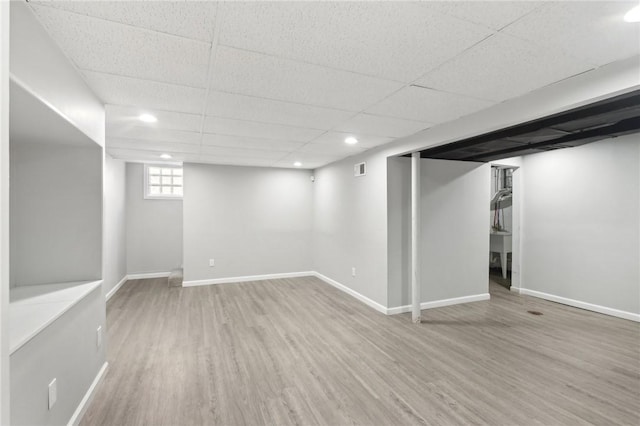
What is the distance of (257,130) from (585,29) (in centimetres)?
269

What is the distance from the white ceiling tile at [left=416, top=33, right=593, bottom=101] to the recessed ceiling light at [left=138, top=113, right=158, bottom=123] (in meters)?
2.42

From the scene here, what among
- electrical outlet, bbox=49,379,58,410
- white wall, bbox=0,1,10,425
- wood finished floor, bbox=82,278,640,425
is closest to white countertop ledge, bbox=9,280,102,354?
A: electrical outlet, bbox=49,379,58,410

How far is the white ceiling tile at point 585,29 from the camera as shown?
1.29m

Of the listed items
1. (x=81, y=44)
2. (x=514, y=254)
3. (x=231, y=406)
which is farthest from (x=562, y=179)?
(x=81, y=44)

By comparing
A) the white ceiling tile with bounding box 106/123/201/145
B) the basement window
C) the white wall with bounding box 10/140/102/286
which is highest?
the white ceiling tile with bounding box 106/123/201/145

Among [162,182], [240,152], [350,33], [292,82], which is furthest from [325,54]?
[162,182]

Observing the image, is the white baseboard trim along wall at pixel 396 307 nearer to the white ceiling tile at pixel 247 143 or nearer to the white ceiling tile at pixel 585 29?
the white ceiling tile at pixel 247 143

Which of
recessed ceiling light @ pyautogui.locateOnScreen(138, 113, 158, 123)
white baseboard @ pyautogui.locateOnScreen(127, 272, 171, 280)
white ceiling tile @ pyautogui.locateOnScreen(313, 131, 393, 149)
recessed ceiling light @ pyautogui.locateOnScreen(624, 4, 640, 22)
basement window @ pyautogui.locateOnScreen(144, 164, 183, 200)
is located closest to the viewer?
recessed ceiling light @ pyautogui.locateOnScreen(624, 4, 640, 22)

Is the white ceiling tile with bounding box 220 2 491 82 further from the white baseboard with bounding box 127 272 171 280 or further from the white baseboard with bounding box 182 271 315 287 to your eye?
the white baseboard with bounding box 127 272 171 280

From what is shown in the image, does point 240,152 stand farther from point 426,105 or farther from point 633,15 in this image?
point 633,15

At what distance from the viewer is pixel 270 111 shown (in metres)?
2.59

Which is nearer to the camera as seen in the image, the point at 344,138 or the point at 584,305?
the point at 344,138

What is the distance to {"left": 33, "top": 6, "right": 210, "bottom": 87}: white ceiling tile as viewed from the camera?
1.38 meters

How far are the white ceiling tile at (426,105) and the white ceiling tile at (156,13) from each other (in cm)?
143
